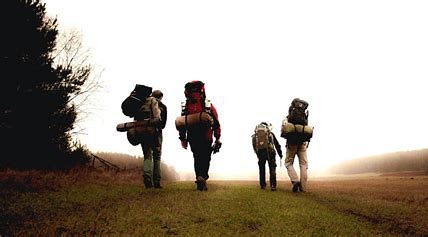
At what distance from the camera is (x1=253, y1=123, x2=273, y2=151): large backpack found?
36.3ft

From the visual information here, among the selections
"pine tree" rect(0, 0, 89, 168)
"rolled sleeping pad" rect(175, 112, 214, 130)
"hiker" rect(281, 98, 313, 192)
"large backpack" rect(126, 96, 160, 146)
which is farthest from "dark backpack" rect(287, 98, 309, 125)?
"pine tree" rect(0, 0, 89, 168)

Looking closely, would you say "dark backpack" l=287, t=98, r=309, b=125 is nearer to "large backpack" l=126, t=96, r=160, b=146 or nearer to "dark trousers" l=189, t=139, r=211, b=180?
"dark trousers" l=189, t=139, r=211, b=180

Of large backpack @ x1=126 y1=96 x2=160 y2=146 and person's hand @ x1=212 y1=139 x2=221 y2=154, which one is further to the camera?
person's hand @ x1=212 y1=139 x2=221 y2=154

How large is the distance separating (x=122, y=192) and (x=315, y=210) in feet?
14.2

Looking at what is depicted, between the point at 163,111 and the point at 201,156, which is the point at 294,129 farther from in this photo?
the point at 163,111

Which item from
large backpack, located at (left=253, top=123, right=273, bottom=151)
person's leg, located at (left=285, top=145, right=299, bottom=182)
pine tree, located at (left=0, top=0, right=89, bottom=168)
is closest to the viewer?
person's leg, located at (left=285, top=145, right=299, bottom=182)

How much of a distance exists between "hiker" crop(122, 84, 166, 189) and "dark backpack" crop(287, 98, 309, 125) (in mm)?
4290

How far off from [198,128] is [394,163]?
48163mm

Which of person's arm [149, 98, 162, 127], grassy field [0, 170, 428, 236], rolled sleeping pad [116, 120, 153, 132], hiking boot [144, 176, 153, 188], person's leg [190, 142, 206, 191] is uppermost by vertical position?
person's arm [149, 98, 162, 127]

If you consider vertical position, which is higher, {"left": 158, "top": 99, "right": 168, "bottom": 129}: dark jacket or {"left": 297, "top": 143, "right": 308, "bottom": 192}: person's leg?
{"left": 158, "top": 99, "right": 168, "bottom": 129}: dark jacket

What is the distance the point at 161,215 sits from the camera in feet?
16.7

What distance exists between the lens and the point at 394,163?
4834 centimetres

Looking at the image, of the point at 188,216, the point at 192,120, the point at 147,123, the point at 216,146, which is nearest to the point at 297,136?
the point at 216,146

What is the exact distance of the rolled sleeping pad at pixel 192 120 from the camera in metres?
8.39
